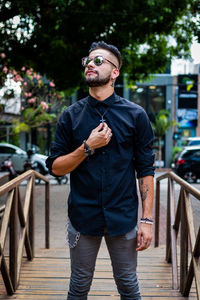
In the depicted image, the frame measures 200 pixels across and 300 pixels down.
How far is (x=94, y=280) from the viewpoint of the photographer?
3629 mm

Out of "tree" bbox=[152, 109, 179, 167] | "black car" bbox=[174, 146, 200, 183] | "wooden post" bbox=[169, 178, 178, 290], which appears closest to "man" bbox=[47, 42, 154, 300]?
"wooden post" bbox=[169, 178, 178, 290]

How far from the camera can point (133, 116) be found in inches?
85.7

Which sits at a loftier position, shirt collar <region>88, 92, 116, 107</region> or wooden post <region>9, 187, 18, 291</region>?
shirt collar <region>88, 92, 116, 107</region>

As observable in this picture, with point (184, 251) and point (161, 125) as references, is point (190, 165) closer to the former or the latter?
point (161, 125)

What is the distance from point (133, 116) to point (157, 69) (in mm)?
9588

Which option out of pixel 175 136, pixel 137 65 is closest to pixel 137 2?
pixel 137 65

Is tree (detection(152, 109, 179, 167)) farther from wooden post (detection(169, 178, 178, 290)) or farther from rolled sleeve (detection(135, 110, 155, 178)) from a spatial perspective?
rolled sleeve (detection(135, 110, 155, 178))

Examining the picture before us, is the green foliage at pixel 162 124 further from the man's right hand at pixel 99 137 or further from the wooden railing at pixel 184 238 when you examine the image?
the man's right hand at pixel 99 137

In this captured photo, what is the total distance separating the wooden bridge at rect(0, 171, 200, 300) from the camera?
10.3 feet

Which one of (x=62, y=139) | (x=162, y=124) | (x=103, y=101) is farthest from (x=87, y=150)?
(x=162, y=124)

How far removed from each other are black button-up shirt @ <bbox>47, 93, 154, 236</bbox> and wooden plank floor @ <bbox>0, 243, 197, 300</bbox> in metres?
1.33

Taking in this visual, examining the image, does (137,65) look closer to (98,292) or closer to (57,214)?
(57,214)

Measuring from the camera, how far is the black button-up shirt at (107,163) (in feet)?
6.95

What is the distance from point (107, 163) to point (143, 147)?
0.24 metres
